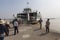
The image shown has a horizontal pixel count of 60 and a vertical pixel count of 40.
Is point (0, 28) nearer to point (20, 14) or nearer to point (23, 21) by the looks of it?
point (23, 21)

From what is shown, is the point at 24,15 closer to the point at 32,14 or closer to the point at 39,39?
the point at 32,14

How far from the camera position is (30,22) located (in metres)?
41.3

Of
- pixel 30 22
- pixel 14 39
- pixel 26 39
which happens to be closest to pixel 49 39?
pixel 26 39

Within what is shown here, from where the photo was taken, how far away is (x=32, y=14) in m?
45.8

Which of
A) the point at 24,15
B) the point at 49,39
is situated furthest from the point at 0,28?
the point at 24,15

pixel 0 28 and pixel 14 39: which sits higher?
pixel 0 28

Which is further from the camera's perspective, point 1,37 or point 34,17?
point 34,17

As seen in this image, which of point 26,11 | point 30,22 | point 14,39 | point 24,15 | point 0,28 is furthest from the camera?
point 26,11

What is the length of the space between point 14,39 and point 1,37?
5975mm

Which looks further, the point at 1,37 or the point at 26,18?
the point at 26,18

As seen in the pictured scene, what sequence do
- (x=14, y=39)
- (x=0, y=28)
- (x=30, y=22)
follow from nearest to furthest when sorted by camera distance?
(x=0, y=28)
(x=14, y=39)
(x=30, y=22)

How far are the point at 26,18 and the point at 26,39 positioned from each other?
27.8m

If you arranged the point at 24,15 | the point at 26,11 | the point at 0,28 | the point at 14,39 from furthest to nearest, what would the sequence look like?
the point at 26,11, the point at 24,15, the point at 14,39, the point at 0,28

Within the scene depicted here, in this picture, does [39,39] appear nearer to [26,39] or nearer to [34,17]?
[26,39]
